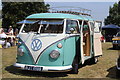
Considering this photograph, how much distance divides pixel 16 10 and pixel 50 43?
1078 inches

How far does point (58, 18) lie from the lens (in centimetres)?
747

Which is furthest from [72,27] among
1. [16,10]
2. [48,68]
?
[16,10]

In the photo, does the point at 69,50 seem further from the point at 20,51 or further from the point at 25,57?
the point at 20,51

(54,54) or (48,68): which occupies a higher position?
(54,54)

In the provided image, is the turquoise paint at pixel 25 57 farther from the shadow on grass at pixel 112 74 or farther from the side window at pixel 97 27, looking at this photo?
the side window at pixel 97 27

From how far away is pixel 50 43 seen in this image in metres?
6.97

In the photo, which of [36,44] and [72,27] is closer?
[36,44]

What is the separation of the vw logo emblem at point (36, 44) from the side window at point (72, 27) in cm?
109

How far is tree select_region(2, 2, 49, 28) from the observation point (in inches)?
1283

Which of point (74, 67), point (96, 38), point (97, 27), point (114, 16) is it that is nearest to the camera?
point (74, 67)

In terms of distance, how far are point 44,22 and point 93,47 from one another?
9.03ft

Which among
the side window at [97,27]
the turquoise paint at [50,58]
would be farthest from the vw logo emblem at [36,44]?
the side window at [97,27]

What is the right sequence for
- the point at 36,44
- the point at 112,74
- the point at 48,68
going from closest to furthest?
the point at 48,68 → the point at 36,44 → the point at 112,74

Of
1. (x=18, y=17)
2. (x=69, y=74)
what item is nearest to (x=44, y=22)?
(x=69, y=74)
